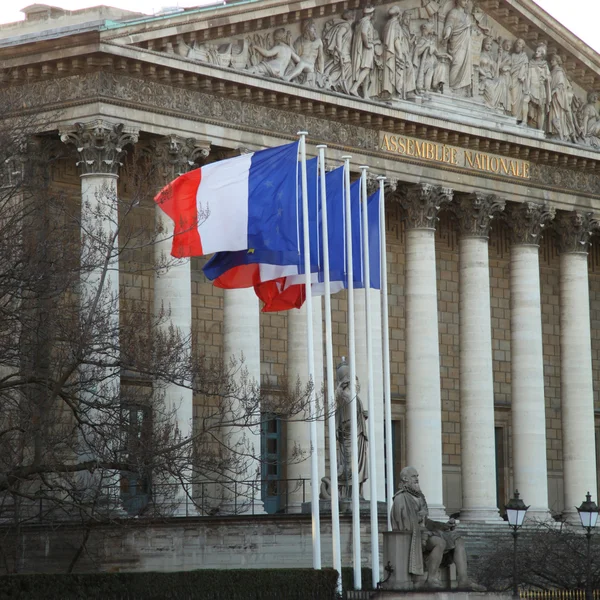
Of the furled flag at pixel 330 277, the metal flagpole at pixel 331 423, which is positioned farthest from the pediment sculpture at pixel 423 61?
the metal flagpole at pixel 331 423

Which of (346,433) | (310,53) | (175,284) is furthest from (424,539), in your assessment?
(310,53)

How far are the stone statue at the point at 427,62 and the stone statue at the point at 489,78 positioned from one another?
1889 mm

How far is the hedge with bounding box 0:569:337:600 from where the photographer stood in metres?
33.7

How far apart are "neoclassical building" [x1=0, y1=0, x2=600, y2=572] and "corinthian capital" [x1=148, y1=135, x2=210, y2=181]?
0.08m

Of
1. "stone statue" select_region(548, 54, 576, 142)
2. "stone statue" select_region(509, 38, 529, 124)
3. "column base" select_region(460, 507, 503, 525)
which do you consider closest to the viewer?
"column base" select_region(460, 507, 503, 525)

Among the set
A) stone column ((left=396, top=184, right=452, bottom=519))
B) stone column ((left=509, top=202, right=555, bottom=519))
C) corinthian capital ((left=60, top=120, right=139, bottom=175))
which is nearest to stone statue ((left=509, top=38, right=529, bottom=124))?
stone column ((left=509, top=202, right=555, bottom=519))

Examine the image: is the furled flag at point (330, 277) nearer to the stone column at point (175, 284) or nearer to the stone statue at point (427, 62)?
the stone column at point (175, 284)

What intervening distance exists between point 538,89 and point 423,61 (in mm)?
4979

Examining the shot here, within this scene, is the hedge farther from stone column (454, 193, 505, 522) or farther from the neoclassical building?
stone column (454, 193, 505, 522)

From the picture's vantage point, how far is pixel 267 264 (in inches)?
1409

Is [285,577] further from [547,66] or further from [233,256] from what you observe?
[547,66]

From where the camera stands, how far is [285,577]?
35688mm

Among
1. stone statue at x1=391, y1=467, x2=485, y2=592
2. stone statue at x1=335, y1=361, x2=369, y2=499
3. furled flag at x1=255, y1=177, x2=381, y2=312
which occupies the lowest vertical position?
stone statue at x1=391, y1=467, x2=485, y2=592

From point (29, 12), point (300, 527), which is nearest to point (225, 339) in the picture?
point (300, 527)
